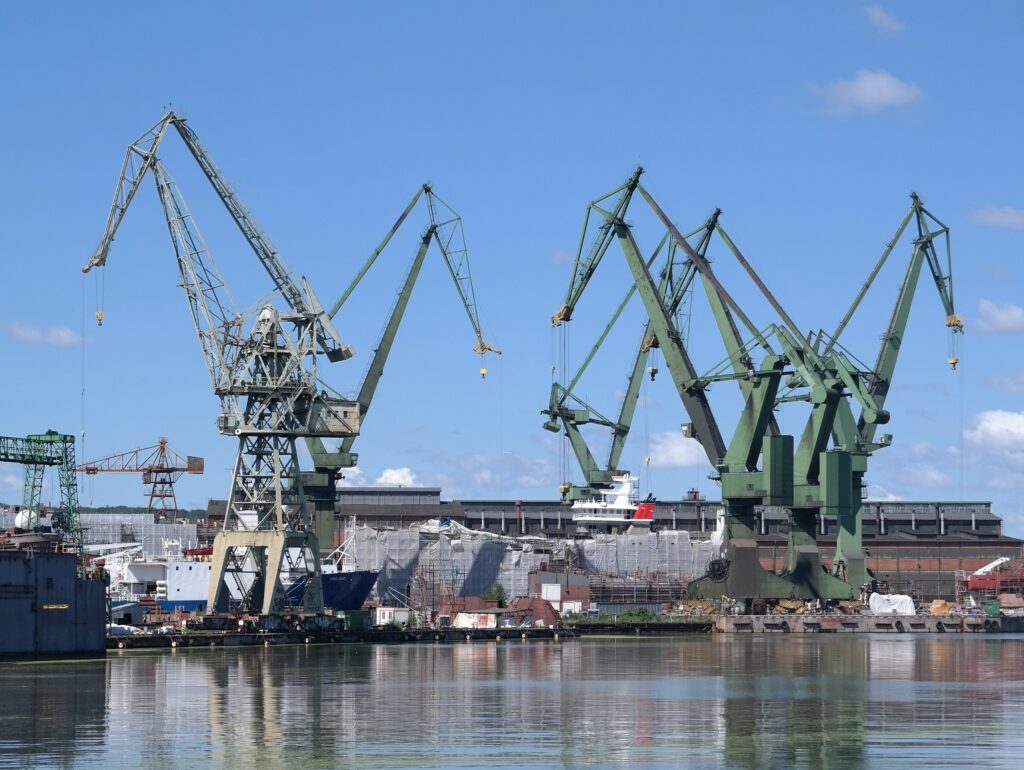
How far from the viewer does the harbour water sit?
3156 cm

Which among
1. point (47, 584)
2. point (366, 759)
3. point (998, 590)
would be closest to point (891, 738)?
point (366, 759)

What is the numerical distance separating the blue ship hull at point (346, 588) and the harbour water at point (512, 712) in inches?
1279

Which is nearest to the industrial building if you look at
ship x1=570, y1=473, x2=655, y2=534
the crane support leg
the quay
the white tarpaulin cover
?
ship x1=570, y1=473, x2=655, y2=534

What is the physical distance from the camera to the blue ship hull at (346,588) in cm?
10156

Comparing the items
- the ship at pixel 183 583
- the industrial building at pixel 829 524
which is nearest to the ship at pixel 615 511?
the industrial building at pixel 829 524

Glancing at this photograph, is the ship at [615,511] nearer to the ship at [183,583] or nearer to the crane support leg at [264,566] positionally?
the ship at [183,583]

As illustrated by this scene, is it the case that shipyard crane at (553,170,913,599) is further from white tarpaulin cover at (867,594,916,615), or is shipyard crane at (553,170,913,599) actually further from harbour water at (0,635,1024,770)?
harbour water at (0,635,1024,770)

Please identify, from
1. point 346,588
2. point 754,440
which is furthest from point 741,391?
point 346,588

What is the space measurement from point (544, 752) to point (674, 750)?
2.70 m

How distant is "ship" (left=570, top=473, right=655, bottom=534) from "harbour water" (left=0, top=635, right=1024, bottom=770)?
8319cm

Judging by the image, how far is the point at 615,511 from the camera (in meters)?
153

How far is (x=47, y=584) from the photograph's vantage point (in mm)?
61500

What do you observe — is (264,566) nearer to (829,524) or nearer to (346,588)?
(346,588)

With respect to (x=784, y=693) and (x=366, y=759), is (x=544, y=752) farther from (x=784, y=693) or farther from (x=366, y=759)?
(x=784, y=693)
